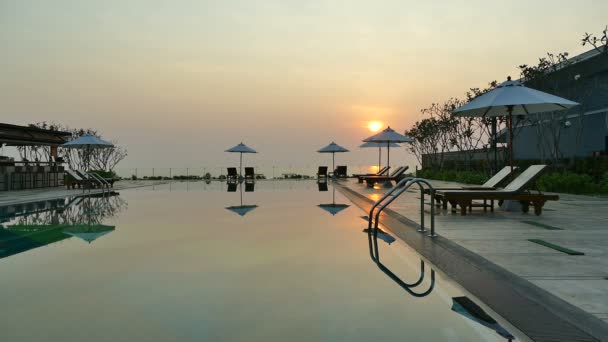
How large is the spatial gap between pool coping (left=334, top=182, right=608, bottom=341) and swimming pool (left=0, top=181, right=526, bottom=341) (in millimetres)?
151

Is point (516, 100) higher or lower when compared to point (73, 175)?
higher

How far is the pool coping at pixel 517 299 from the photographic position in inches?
106

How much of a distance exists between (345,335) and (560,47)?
862 inches

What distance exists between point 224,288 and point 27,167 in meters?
19.0

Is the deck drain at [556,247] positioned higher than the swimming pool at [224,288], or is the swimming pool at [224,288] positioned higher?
the deck drain at [556,247]

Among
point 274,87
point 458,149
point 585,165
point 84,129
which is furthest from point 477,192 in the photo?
point 84,129

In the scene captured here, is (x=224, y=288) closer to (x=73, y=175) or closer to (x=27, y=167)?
(x=73, y=175)

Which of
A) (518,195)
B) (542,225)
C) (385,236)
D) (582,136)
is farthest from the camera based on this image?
(582,136)

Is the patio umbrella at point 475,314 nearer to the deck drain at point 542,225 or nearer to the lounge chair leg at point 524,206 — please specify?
the deck drain at point 542,225

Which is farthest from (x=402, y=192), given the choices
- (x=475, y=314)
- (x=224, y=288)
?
(x=224, y=288)

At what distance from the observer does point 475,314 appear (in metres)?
3.15

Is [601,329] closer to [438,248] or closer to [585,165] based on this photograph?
[438,248]

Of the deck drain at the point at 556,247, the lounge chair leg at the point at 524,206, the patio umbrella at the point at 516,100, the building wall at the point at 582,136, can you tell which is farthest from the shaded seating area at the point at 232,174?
the deck drain at the point at 556,247

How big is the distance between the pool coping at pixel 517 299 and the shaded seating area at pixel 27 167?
18.3 m
